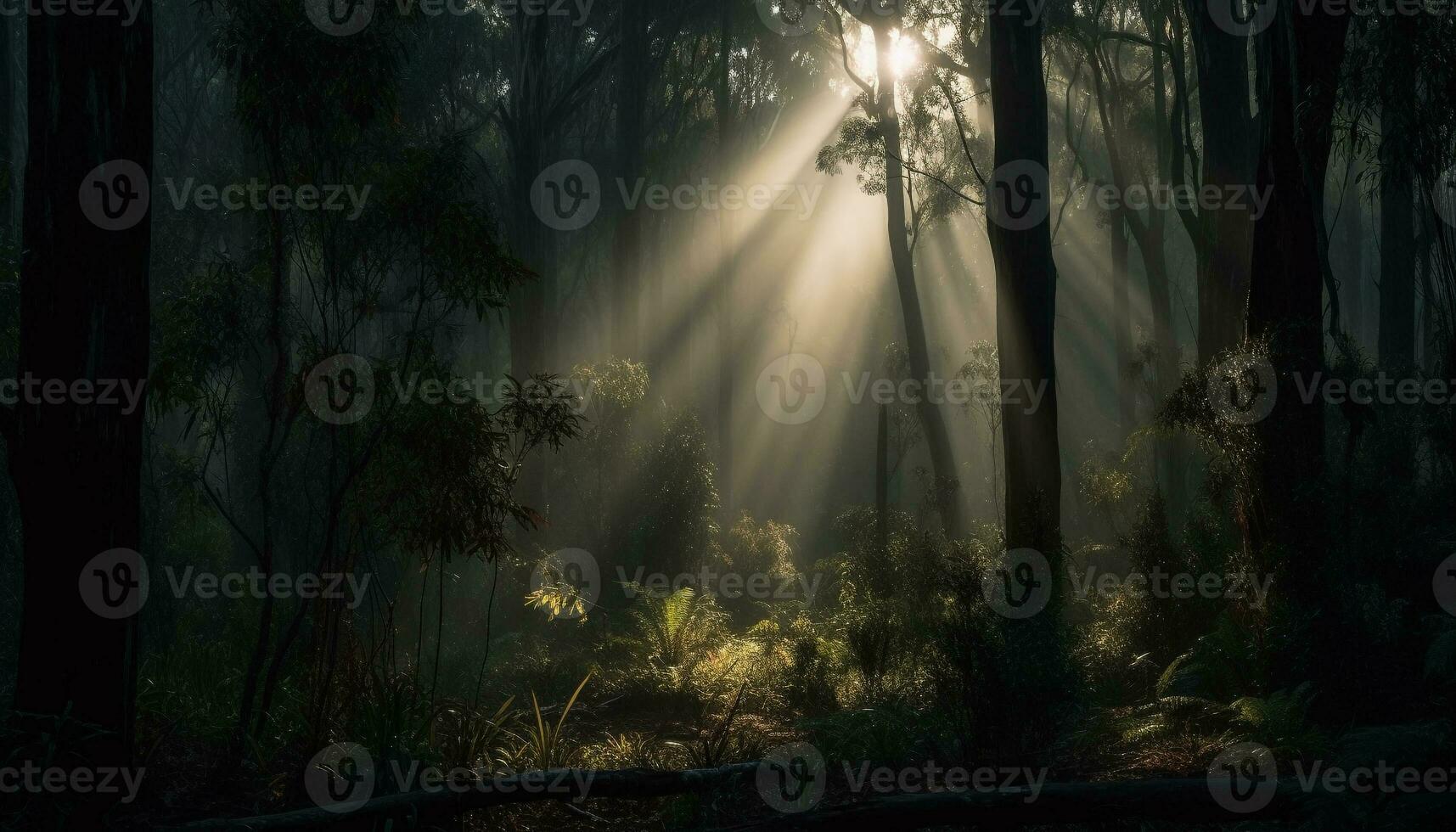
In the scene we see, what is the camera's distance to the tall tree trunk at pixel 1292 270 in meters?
7.88

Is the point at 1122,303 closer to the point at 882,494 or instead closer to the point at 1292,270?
the point at 882,494

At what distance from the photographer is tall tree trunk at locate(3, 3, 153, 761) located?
5586mm

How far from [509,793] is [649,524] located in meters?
11.2

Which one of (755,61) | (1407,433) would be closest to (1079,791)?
(1407,433)

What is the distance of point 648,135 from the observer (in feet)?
101

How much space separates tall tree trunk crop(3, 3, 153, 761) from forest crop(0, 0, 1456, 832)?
0.07 feet

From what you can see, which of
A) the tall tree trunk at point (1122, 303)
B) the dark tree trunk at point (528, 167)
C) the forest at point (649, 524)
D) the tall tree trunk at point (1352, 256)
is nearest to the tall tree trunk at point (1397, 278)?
the forest at point (649, 524)

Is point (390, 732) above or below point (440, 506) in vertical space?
below

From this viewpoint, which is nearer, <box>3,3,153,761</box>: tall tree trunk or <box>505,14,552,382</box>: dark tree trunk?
<box>3,3,153,761</box>: tall tree trunk

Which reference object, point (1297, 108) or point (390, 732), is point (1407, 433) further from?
point (390, 732)

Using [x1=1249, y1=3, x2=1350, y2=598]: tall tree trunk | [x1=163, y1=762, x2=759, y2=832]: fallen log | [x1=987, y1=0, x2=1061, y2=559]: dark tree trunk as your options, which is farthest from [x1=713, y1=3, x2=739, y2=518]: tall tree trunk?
[x1=163, y1=762, x2=759, y2=832]: fallen log

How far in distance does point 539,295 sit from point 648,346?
501cm

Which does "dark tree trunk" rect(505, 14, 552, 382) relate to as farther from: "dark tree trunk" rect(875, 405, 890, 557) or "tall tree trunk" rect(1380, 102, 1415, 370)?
"tall tree trunk" rect(1380, 102, 1415, 370)

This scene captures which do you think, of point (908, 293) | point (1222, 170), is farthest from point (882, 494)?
point (1222, 170)
